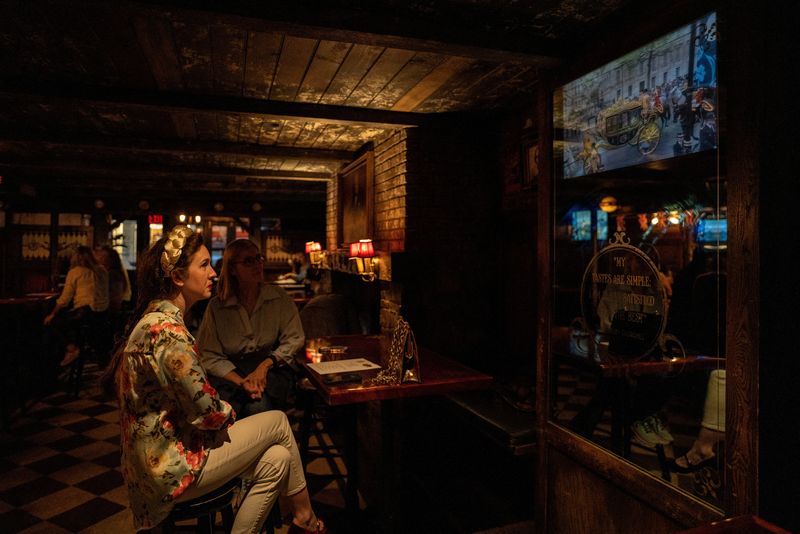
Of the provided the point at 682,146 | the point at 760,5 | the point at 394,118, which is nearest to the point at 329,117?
the point at 394,118

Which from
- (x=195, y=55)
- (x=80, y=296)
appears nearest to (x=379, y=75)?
(x=195, y=55)

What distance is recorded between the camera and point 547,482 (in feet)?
9.66

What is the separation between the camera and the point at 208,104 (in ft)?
13.5

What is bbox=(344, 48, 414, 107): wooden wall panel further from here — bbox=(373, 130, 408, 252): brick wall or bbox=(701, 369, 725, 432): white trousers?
bbox=(701, 369, 725, 432): white trousers

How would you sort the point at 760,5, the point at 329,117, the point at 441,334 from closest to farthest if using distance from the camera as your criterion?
the point at 760,5 < the point at 329,117 < the point at 441,334

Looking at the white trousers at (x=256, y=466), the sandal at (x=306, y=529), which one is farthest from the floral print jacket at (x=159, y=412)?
the sandal at (x=306, y=529)

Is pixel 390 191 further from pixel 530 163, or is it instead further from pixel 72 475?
pixel 72 475

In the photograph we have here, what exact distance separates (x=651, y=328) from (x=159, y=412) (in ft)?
7.60

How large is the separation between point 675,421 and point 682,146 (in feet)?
13.9

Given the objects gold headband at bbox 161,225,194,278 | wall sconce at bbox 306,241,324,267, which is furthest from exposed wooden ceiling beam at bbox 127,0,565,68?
wall sconce at bbox 306,241,324,267

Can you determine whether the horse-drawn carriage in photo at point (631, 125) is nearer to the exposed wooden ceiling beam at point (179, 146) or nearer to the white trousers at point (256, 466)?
the white trousers at point (256, 466)

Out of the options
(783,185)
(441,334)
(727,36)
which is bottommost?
(441,334)

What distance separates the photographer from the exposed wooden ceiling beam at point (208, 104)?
3807 millimetres

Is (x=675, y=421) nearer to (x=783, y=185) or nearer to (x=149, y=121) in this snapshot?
(x=783, y=185)
